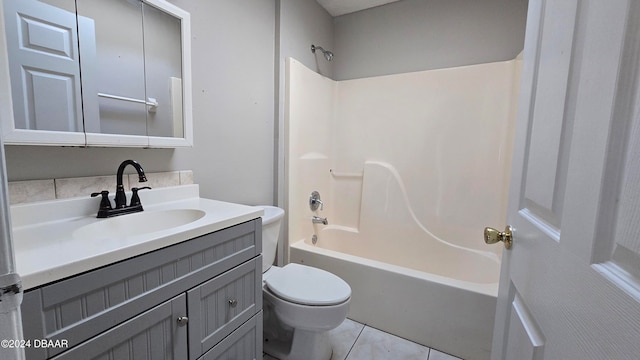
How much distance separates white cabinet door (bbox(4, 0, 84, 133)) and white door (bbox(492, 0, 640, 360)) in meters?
1.39

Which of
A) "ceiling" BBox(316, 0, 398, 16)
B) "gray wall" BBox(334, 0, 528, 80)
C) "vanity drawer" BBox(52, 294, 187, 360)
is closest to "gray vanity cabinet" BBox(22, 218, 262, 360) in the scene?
"vanity drawer" BBox(52, 294, 187, 360)

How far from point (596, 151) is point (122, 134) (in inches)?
54.9

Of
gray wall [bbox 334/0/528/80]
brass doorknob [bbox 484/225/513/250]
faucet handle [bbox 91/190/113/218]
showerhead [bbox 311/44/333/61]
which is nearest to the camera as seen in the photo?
brass doorknob [bbox 484/225/513/250]

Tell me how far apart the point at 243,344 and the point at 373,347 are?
2.92 feet

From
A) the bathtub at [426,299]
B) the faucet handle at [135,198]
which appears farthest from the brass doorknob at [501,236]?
the faucet handle at [135,198]

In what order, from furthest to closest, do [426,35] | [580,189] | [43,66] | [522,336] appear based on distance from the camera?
[426,35] < [43,66] < [522,336] < [580,189]

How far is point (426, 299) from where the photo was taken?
1.59 m

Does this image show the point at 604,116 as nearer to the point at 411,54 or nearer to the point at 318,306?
the point at 318,306

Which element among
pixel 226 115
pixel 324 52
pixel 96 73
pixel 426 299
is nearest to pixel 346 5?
pixel 324 52

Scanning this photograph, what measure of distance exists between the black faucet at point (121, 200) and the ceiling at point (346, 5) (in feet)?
6.79

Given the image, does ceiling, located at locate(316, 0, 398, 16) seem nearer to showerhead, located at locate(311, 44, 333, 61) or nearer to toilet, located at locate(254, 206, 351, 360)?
showerhead, located at locate(311, 44, 333, 61)

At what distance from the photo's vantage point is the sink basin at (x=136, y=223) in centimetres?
91

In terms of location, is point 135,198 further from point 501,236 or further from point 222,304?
point 501,236

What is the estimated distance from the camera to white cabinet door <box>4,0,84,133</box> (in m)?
0.81
